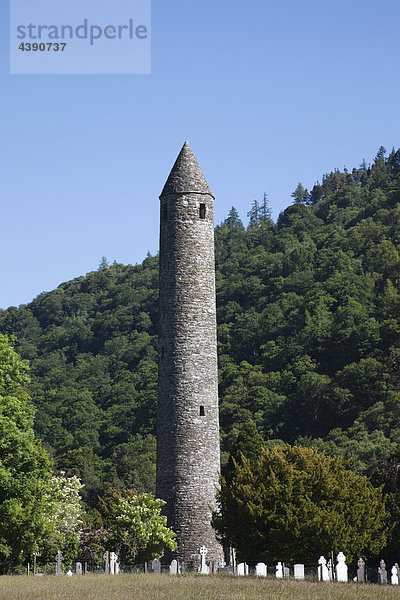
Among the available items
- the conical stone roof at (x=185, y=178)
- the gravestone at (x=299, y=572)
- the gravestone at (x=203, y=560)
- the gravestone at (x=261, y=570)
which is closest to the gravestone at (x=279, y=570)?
the gravestone at (x=261, y=570)

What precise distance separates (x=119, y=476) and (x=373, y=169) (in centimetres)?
9093

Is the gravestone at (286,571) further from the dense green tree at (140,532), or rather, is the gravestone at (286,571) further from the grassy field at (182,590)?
the grassy field at (182,590)

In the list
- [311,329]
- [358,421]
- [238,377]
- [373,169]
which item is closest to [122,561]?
[358,421]

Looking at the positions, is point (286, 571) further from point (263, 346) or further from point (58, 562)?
point (263, 346)

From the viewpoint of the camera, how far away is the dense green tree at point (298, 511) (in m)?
31.3

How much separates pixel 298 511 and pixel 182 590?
10.8 metres

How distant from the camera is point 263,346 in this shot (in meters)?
89.3

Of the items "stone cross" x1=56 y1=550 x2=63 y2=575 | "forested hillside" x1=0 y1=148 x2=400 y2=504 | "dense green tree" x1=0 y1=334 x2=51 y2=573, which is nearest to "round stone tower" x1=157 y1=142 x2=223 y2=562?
"stone cross" x1=56 y1=550 x2=63 y2=575

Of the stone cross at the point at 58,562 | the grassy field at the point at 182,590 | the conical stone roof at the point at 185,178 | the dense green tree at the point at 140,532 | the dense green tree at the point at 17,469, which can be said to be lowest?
the stone cross at the point at 58,562

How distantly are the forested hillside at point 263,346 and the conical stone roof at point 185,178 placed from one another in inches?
903

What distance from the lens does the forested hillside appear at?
247 ft

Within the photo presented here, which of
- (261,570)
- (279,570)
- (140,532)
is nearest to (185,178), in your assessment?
(140,532)

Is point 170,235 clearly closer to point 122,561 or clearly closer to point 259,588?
point 122,561

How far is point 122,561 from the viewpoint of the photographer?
34719mm
